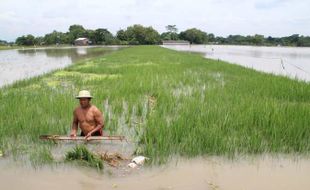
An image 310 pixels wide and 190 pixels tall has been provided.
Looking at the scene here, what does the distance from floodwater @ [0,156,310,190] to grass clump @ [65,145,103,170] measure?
0.09 meters

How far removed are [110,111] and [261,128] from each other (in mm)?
2338

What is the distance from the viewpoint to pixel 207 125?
4.07m

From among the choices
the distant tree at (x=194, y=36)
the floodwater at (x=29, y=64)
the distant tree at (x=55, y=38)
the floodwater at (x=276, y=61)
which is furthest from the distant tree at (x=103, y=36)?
the floodwater at (x=29, y=64)

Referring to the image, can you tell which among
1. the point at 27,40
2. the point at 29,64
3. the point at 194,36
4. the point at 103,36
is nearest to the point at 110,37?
the point at 103,36

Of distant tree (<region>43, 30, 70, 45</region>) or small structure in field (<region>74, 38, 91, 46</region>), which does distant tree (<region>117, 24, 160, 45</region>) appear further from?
distant tree (<region>43, 30, 70, 45</region>)

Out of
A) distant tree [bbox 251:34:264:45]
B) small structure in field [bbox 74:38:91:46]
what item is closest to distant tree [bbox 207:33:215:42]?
distant tree [bbox 251:34:264:45]

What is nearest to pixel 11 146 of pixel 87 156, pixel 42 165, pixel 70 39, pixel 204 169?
pixel 42 165

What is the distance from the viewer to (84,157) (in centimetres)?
324

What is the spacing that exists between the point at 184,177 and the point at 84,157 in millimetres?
980

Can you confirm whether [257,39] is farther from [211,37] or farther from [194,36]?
[211,37]

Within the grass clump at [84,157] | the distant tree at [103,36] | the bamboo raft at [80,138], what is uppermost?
the distant tree at [103,36]

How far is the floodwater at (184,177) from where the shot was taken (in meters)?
2.87

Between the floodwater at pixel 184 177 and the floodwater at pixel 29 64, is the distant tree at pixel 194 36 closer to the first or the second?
the floodwater at pixel 29 64

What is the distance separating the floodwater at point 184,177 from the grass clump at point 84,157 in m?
0.09
